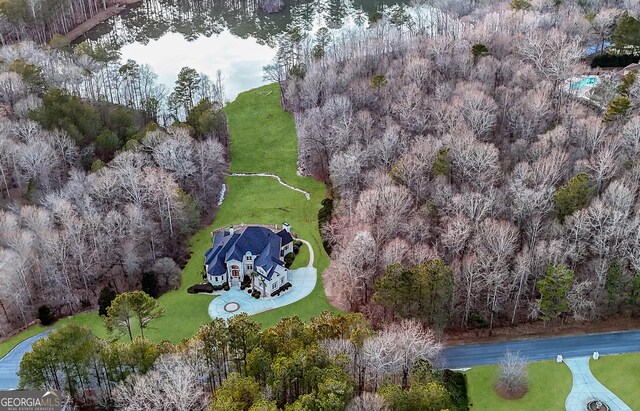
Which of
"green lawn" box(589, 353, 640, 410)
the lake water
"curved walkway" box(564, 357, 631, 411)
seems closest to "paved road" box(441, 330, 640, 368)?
"green lawn" box(589, 353, 640, 410)

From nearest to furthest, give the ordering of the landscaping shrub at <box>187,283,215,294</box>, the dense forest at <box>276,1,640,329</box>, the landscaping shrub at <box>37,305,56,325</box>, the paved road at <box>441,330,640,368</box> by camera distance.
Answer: the paved road at <box>441,330,640,368</box> → the dense forest at <box>276,1,640,329</box> → the landscaping shrub at <box>37,305,56,325</box> → the landscaping shrub at <box>187,283,215,294</box>

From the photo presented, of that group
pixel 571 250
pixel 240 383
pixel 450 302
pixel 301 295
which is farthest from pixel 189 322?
pixel 571 250

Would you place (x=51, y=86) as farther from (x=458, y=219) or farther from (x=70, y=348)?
(x=458, y=219)

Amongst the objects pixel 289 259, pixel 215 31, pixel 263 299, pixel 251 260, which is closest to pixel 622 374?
pixel 263 299

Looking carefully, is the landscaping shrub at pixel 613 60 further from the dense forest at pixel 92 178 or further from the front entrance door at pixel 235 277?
the front entrance door at pixel 235 277

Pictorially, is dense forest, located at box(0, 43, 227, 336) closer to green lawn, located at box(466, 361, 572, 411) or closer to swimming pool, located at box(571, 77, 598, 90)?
green lawn, located at box(466, 361, 572, 411)
